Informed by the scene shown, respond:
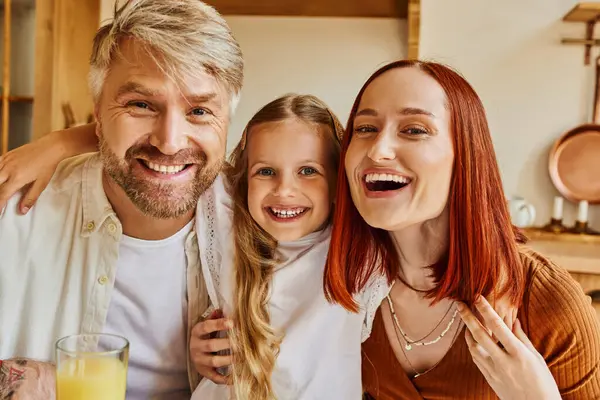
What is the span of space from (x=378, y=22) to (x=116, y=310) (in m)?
2.25

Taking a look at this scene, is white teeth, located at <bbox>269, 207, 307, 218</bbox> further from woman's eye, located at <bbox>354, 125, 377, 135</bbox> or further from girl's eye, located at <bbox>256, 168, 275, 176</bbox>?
woman's eye, located at <bbox>354, 125, 377, 135</bbox>

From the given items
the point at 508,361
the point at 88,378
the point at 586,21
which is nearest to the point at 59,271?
the point at 88,378

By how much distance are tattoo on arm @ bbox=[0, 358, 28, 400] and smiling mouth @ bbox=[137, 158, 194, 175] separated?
1.46 feet

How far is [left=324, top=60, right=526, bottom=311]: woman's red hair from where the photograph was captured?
1.05m

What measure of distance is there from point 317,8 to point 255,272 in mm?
2107

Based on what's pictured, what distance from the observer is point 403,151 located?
3.39 feet

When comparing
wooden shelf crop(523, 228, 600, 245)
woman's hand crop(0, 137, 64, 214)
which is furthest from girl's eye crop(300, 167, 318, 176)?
wooden shelf crop(523, 228, 600, 245)

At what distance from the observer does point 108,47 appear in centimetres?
121

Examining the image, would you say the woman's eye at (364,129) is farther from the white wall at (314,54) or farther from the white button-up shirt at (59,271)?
the white wall at (314,54)

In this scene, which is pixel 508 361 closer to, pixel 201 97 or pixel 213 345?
pixel 213 345

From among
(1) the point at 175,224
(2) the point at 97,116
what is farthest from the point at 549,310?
(2) the point at 97,116

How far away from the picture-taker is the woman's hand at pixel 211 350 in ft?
3.79

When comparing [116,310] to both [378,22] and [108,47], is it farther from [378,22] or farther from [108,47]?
[378,22]

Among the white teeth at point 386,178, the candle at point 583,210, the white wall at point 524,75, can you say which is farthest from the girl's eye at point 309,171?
the candle at point 583,210
